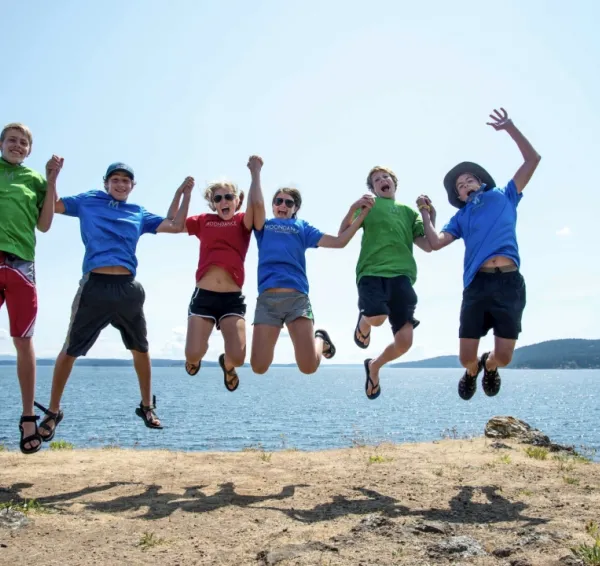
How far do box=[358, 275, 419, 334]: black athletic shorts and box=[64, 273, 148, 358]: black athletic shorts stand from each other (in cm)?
313

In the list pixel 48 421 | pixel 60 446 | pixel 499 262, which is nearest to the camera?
pixel 48 421

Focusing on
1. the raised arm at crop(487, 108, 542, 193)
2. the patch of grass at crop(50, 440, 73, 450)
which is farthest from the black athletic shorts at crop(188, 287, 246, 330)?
the patch of grass at crop(50, 440, 73, 450)

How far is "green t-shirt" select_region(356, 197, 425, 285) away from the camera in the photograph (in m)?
7.96

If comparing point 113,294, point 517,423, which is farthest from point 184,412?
point 113,294

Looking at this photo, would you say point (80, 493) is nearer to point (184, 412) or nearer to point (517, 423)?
point (517, 423)

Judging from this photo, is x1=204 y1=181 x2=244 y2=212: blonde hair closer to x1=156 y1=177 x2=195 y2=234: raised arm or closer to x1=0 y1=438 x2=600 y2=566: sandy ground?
x1=156 y1=177 x2=195 y2=234: raised arm

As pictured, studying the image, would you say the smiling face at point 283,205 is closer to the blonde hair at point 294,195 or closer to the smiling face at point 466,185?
the blonde hair at point 294,195

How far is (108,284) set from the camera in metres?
7.10

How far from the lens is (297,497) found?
21.6 ft

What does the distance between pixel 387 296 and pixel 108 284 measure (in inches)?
150

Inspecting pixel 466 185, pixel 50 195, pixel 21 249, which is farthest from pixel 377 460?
pixel 50 195

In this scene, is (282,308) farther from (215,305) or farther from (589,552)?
(589,552)

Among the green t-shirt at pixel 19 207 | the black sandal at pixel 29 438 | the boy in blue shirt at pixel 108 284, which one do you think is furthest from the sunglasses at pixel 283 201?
the black sandal at pixel 29 438

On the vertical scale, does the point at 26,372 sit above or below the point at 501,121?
below
